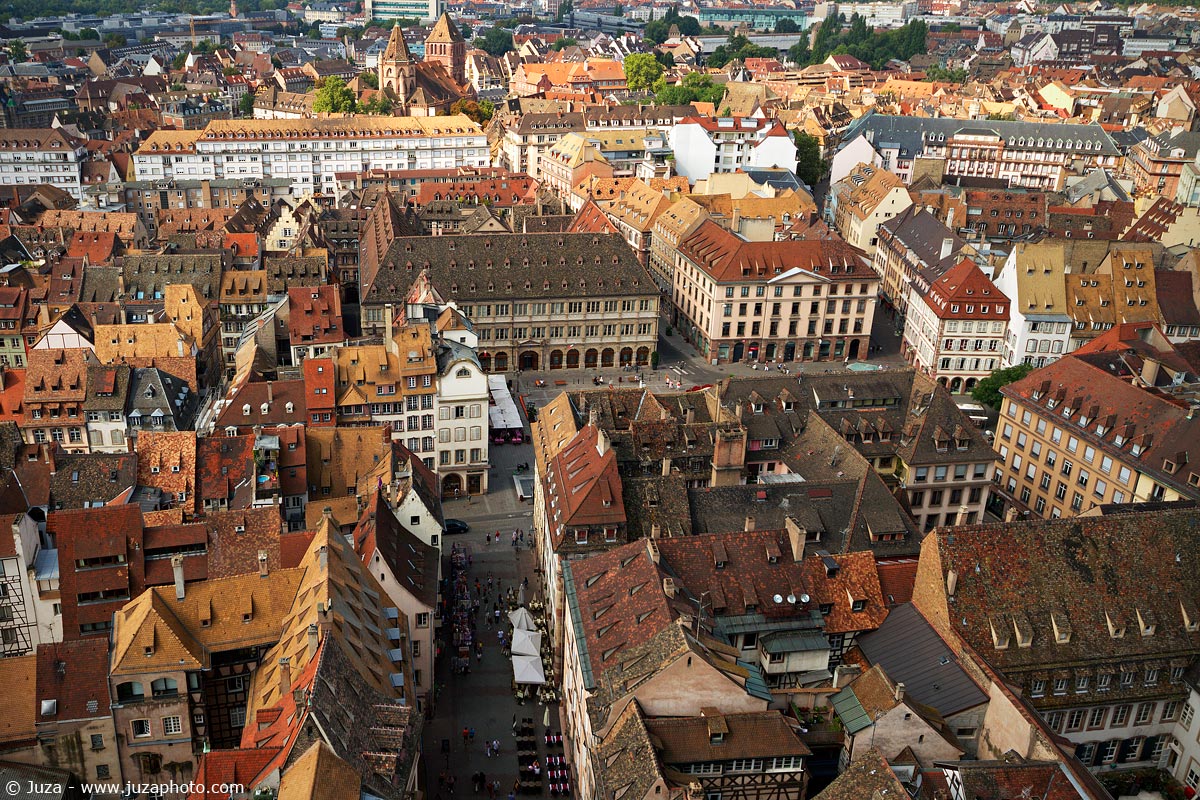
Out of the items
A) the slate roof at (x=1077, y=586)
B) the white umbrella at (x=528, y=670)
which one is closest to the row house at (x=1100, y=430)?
the slate roof at (x=1077, y=586)

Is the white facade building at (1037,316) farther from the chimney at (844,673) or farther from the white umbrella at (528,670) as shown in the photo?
the white umbrella at (528,670)

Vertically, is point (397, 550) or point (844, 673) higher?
point (397, 550)

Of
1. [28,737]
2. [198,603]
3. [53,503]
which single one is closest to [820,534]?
[198,603]

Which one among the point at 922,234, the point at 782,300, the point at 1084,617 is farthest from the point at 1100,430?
the point at 922,234

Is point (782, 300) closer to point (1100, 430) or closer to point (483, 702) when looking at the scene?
point (1100, 430)

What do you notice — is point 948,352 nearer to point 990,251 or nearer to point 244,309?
point 990,251

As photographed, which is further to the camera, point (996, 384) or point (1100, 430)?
point (996, 384)

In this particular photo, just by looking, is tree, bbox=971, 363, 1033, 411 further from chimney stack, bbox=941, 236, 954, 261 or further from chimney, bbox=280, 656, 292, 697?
chimney, bbox=280, 656, 292, 697
